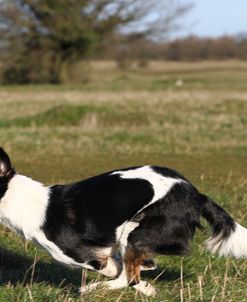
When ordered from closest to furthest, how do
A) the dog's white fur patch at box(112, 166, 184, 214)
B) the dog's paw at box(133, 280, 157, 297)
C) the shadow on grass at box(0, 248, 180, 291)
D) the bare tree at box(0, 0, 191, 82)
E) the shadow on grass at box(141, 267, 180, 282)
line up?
the dog's white fur patch at box(112, 166, 184, 214), the dog's paw at box(133, 280, 157, 297), the shadow on grass at box(0, 248, 180, 291), the shadow on grass at box(141, 267, 180, 282), the bare tree at box(0, 0, 191, 82)

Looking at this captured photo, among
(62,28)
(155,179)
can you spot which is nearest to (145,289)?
(155,179)

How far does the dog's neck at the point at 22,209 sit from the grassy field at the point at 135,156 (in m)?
0.51

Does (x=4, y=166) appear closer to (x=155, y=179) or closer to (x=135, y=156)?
(x=155, y=179)

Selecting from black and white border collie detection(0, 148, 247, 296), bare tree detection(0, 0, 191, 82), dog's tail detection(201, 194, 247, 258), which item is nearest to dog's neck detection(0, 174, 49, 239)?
black and white border collie detection(0, 148, 247, 296)

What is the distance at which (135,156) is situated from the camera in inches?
665

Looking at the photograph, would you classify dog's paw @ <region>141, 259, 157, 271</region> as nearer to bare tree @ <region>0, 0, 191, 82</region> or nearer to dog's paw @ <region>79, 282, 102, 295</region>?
dog's paw @ <region>79, 282, 102, 295</region>

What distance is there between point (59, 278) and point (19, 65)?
45568 millimetres

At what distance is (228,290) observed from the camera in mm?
5965

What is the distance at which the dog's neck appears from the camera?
5.76 metres

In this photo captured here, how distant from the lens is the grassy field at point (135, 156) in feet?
20.4

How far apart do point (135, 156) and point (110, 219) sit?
36.2 ft

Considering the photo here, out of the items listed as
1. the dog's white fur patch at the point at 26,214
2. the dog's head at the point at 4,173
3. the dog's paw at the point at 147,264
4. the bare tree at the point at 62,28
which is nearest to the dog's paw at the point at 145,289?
the dog's paw at the point at 147,264

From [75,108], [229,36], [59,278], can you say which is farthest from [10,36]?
[229,36]

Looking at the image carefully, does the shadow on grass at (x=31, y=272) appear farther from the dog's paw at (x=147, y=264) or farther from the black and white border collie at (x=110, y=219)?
the dog's paw at (x=147, y=264)
